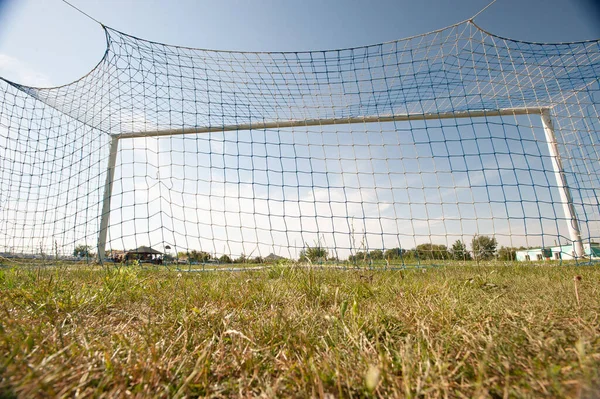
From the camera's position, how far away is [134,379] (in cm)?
74

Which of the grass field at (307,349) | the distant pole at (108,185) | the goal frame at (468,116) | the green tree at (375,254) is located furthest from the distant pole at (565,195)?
the distant pole at (108,185)

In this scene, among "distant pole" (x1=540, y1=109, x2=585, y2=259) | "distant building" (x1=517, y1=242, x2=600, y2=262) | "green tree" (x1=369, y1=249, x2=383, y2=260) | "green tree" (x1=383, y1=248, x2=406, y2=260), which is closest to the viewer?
"green tree" (x1=369, y1=249, x2=383, y2=260)

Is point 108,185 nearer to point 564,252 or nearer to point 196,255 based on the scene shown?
point 196,255

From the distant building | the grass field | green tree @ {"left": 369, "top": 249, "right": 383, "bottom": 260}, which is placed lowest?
the grass field

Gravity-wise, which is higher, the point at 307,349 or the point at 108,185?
the point at 108,185

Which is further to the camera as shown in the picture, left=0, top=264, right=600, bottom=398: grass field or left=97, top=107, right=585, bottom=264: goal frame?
left=97, top=107, right=585, bottom=264: goal frame

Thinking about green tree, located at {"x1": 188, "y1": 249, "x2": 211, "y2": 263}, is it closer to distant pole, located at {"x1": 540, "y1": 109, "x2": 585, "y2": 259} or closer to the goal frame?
the goal frame

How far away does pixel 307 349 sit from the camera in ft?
2.96

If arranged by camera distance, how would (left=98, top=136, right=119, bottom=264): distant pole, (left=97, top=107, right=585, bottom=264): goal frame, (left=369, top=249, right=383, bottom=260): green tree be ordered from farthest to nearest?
1. (left=98, top=136, right=119, bottom=264): distant pole
2. (left=97, top=107, right=585, bottom=264): goal frame
3. (left=369, top=249, right=383, bottom=260): green tree

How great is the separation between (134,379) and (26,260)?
19.1ft

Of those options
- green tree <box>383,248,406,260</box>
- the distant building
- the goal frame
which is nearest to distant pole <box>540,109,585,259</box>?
the goal frame

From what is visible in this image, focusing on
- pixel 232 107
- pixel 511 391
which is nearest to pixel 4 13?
pixel 232 107

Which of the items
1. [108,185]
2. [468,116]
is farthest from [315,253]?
[108,185]

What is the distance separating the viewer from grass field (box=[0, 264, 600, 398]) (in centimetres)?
65
